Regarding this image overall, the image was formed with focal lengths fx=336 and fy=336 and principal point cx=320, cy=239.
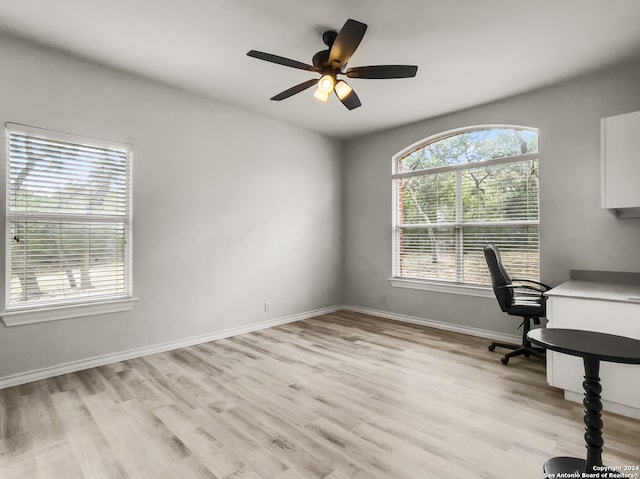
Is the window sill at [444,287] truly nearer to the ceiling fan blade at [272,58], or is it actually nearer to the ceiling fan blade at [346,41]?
the ceiling fan blade at [346,41]

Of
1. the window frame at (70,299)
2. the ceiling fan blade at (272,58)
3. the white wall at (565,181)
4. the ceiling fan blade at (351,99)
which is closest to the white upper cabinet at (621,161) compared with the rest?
the white wall at (565,181)

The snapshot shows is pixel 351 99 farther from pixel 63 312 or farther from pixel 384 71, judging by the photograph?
pixel 63 312

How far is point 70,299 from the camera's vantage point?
3049 mm

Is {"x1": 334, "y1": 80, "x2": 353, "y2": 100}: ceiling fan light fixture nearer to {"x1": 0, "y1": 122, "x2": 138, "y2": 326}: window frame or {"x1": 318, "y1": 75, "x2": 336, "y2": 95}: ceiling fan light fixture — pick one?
{"x1": 318, "y1": 75, "x2": 336, "y2": 95}: ceiling fan light fixture

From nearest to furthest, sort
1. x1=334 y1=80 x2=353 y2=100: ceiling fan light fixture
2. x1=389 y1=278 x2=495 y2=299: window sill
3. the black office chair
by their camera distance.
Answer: x1=334 y1=80 x2=353 y2=100: ceiling fan light fixture, the black office chair, x1=389 y1=278 x2=495 y2=299: window sill

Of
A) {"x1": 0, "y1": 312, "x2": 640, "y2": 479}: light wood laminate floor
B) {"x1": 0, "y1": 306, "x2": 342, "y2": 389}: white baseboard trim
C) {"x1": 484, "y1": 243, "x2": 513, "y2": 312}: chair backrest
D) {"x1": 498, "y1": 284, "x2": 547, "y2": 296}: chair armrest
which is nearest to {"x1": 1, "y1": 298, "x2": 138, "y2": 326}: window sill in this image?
{"x1": 0, "y1": 306, "x2": 342, "y2": 389}: white baseboard trim

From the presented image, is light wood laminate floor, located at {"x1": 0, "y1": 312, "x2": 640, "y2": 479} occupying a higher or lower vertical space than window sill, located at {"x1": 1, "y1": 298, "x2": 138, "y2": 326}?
lower

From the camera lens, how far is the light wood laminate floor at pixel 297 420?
1.77 metres

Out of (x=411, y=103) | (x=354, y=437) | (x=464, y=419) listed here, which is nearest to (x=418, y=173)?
(x=411, y=103)

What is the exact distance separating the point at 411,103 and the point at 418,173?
41.8 inches

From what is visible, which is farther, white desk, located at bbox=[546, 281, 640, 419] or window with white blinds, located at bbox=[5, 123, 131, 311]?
window with white blinds, located at bbox=[5, 123, 131, 311]

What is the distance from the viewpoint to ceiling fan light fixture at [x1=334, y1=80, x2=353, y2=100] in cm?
271

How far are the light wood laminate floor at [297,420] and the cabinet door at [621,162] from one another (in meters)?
1.60

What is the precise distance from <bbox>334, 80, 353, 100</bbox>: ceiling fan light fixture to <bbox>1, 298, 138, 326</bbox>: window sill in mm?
2772
